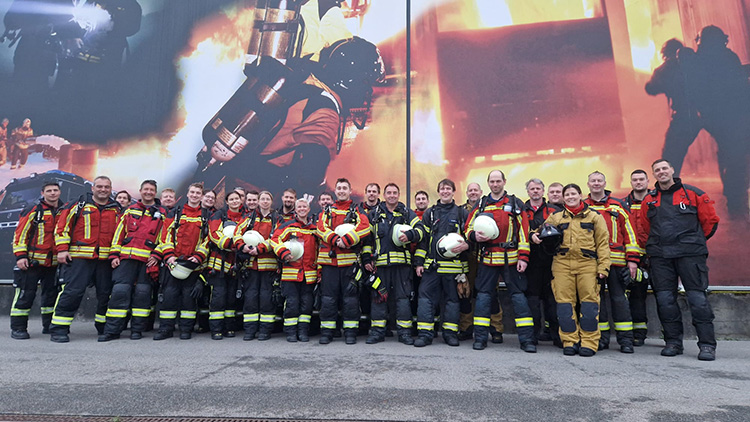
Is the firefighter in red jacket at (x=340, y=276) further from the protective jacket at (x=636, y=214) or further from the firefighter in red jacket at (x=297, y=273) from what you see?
the protective jacket at (x=636, y=214)

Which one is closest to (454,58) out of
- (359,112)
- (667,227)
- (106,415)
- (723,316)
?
(359,112)

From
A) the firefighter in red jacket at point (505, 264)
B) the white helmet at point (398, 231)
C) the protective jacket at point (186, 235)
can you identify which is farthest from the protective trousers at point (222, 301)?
the firefighter in red jacket at point (505, 264)

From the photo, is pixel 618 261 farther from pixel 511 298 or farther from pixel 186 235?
pixel 186 235

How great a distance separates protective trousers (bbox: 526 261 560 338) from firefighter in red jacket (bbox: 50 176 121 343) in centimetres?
539

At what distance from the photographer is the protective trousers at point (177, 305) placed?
16.8 feet

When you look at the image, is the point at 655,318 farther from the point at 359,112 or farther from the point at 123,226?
the point at 123,226

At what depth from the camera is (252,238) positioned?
4.95m

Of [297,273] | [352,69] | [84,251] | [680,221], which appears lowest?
[297,273]

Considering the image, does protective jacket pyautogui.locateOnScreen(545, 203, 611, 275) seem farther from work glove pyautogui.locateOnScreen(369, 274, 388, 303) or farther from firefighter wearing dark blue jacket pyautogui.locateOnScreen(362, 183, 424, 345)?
work glove pyautogui.locateOnScreen(369, 274, 388, 303)

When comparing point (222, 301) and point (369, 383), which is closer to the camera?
point (369, 383)

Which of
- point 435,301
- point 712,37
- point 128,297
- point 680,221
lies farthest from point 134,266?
point 712,37

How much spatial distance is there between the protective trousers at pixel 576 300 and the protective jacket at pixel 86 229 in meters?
5.53

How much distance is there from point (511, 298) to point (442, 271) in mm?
835

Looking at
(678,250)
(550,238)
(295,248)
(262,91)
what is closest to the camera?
(678,250)
